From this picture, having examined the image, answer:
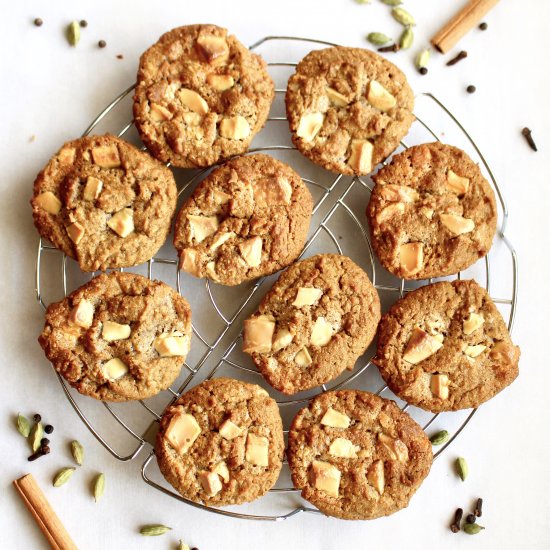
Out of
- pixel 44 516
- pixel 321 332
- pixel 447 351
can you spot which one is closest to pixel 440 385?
pixel 447 351

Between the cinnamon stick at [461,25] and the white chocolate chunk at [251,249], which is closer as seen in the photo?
the white chocolate chunk at [251,249]

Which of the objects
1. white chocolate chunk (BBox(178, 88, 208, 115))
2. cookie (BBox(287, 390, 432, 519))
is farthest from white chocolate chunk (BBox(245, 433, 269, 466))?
white chocolate chunk (BBox(178, 88, 208, 115))

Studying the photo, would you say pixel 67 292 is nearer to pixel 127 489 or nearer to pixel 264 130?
pixel 127 489

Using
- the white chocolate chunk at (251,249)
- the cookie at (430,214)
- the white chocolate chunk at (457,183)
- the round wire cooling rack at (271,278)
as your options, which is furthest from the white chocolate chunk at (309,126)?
the white chocolate chunk at (457,183)

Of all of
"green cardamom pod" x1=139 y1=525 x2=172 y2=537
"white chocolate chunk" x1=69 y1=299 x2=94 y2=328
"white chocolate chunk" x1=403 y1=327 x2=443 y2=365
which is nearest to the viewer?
"white chocolate chunk" x1=69 y1=299 x2=94 y2=328

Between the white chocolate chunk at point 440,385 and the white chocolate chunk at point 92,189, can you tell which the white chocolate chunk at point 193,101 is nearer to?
the white chocolate chunk at point 92,189

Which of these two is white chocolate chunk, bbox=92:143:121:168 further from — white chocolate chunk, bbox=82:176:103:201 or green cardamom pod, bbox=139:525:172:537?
green cardamom pod, bbox=139:525:172:537

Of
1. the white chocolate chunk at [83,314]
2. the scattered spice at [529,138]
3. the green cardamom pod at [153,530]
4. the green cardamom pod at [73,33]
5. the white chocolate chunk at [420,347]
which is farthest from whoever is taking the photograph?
the scattered spice at [529,138]

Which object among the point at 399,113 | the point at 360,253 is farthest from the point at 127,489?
the point at 399,113
